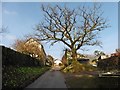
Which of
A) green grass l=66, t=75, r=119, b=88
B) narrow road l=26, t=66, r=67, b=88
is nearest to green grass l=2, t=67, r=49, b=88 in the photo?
narrow road l=26, t=66, r=67, b=88

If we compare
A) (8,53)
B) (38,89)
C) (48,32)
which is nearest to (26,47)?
(48,32)

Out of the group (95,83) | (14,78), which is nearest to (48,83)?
(14,78)

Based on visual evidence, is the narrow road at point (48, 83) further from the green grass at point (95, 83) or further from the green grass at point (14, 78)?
the green grass at point (95, 83)

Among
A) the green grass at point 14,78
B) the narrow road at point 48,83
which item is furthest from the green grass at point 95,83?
the green grass at point 14,78

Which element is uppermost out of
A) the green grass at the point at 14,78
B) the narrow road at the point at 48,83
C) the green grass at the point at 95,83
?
the green grass at the point at 14,78

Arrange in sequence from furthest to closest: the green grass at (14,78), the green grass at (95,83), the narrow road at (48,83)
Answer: the narrow road at (48,83) < the green grass at (95,83) < the green grass at (14,78)

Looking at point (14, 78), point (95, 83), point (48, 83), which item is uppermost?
point (14, 78)

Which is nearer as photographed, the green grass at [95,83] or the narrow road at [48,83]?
the green grass at [95,83]

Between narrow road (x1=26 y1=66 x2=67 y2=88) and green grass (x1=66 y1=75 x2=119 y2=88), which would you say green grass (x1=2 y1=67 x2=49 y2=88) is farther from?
green grass (x1=66 y1=75 x2=119 y2=88)

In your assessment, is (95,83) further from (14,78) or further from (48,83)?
(14,78)

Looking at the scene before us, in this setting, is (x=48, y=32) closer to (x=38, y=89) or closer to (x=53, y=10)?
(x=53, y=10)

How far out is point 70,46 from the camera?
41.8m

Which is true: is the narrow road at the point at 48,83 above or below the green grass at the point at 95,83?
below

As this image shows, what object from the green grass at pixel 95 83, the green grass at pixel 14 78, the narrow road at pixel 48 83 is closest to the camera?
the green grass at pixel 14 78
